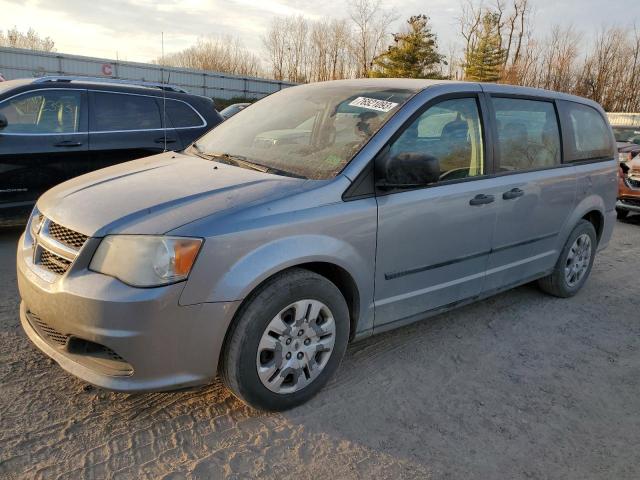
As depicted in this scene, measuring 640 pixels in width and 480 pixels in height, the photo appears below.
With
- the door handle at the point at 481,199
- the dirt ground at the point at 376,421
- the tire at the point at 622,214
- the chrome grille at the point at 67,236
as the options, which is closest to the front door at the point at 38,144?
the dirt ground at the point at 376,421

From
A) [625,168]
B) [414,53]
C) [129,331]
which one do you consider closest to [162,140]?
[129,331]

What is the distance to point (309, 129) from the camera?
11.1ft

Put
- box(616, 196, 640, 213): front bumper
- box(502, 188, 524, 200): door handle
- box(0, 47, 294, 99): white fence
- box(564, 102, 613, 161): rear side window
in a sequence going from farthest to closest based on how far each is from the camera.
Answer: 1. box(0, 47, 294, 99): white fence
2. box(616, 196, 640, 213): front bumper
3. box(564, 102, 613, 161): rear side window
4. box(502, 188, 524, 200): door handle

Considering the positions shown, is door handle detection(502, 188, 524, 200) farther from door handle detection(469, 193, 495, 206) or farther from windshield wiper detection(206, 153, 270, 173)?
windshield wiper detection(206, 153, 270, 173)

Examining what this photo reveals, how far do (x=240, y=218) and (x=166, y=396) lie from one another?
1132 millimetres

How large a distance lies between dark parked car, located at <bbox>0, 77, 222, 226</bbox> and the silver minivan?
2.30 metres

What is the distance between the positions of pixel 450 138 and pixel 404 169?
0.70 meters

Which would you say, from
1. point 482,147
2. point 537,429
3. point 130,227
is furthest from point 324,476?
point 482,147

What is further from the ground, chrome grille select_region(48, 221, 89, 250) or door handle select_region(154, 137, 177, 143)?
door handle select_region(154, 137, 177, 143)

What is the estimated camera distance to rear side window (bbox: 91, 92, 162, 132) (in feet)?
18.7

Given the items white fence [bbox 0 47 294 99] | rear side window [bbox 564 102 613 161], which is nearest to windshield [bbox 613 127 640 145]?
rear side window [bbox 564 102 613 161]

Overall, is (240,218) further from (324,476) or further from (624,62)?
(624,62)

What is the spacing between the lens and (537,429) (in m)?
2.76

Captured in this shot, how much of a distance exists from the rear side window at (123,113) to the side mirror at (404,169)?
3946 mm
